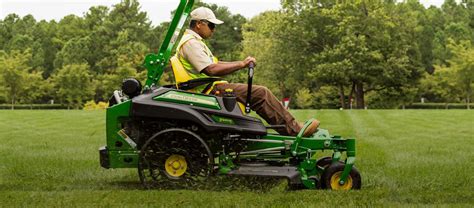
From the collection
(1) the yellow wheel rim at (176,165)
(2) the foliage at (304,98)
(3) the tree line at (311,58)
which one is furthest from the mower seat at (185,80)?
(2) the foliage at (304,98)

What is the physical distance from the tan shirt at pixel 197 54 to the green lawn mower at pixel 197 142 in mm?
162

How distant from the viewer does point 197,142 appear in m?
5.68

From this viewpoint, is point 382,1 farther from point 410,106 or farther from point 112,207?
point 112,207

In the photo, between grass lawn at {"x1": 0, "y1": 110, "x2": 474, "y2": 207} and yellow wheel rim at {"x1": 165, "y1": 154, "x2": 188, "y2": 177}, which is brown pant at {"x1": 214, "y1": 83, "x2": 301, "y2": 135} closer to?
grass lawn at {"x1": 0, "y1": 110, "x2": 474, "y2": 207}

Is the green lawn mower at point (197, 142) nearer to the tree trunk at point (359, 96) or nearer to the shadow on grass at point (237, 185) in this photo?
the shadow on grass at point (237, 185)

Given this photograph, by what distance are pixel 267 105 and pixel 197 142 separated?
2.42 feet

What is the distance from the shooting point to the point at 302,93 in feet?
183

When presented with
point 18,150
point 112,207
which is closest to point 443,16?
point 18,150

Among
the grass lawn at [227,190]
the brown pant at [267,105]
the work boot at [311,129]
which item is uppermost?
the brown pant at [267,105]

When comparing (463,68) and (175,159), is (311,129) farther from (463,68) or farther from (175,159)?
(463,68)

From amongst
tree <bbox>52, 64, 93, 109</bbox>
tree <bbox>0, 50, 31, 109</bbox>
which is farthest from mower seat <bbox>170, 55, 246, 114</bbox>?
tree <bbox>0, 50, 31, 109</bbox>

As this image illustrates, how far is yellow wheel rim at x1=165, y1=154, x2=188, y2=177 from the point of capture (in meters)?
5.71

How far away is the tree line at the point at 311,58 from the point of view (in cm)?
4578

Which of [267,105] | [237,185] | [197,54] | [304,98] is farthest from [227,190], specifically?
[304,98]
